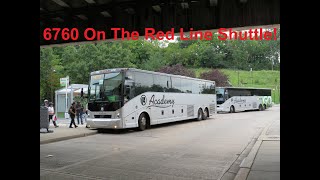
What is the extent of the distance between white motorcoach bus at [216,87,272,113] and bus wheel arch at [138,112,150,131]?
21068mm

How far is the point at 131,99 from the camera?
17.8m

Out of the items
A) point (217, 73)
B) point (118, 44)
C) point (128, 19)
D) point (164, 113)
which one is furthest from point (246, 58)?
point (128, 19)

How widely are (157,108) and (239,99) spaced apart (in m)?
22.9

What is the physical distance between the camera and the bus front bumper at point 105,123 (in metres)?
17.2

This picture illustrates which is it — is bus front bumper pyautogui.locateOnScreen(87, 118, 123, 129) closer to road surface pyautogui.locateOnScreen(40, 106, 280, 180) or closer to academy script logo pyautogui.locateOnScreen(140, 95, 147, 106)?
academy script logo pyautogui.locateOnScreen(140, 95, 147, 106)

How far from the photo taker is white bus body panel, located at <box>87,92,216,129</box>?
683 inches

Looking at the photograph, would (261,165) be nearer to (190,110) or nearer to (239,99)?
(190,110)

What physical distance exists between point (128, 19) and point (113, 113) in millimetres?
6527

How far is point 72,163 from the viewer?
930 centimetres

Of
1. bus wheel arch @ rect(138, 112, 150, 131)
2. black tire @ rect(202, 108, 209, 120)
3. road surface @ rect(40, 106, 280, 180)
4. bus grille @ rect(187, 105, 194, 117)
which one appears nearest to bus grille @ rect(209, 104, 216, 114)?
black tire @ rect(202, 108, 209, 120)

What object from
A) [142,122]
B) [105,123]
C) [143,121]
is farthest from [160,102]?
[105,123]
